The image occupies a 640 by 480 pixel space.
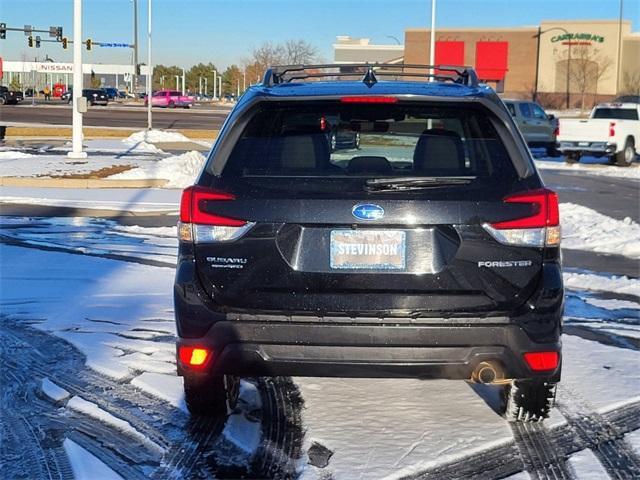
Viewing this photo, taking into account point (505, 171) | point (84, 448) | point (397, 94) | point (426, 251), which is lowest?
point (84, 448)

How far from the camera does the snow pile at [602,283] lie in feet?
27.7

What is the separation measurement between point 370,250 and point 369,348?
443 mm

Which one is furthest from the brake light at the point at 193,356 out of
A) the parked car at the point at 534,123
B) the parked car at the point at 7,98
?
the parked car at the point at 7,98

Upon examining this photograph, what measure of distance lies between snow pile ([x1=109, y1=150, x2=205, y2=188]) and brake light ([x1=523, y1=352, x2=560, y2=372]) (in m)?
14.1

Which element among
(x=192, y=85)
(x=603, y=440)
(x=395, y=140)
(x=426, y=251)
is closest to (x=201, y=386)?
(x=426, y=251)

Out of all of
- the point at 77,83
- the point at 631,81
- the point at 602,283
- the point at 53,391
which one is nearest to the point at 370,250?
the point at 53,391

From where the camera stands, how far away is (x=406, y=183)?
12.8ft

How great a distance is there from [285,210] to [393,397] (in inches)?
68.7

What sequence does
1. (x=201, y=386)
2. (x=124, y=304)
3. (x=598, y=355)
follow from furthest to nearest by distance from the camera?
(x=124, y=304) < (x=598, y=355) < (x=201, y=386)

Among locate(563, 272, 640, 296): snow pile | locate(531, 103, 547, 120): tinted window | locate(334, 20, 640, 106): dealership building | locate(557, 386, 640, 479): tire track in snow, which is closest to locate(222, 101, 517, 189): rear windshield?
locate(557, 386, 640, 479): tire track in snow

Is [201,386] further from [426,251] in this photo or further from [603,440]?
[603,440]

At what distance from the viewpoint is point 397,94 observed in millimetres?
4188

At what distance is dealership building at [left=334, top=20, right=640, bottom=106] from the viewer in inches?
3172

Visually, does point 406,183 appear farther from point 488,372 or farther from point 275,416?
point 275,416
